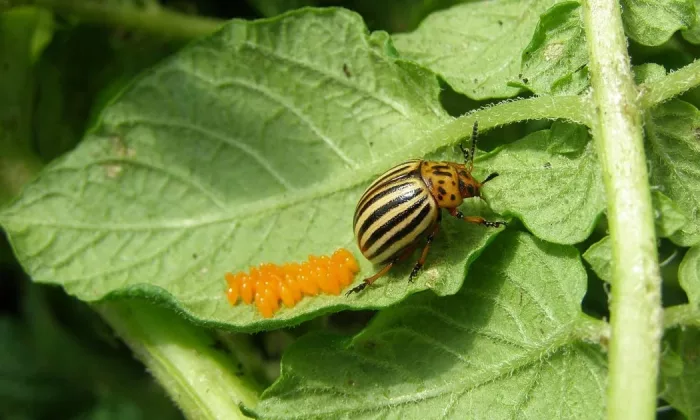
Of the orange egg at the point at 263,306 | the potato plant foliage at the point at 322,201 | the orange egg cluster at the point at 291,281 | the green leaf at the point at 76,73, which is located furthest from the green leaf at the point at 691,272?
the green leaf at the point at 76,73

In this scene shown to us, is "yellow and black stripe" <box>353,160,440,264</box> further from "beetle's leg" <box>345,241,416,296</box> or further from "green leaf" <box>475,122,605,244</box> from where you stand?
"green leaf" <box>475,122,605,244</box>

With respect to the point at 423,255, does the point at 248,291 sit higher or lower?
lower

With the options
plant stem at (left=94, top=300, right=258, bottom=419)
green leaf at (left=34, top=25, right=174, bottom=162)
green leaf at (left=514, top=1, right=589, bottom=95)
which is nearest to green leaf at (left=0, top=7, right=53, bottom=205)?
green leaf at (left=34, top=25, right=174, bottom=162)

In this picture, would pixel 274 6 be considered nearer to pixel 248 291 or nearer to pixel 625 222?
pixel 248 291

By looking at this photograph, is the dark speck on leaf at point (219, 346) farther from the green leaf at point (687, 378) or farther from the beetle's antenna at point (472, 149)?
the green leaf at point (687, 378)

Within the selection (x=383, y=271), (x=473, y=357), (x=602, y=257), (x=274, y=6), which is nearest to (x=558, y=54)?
(x=602, y=257)
